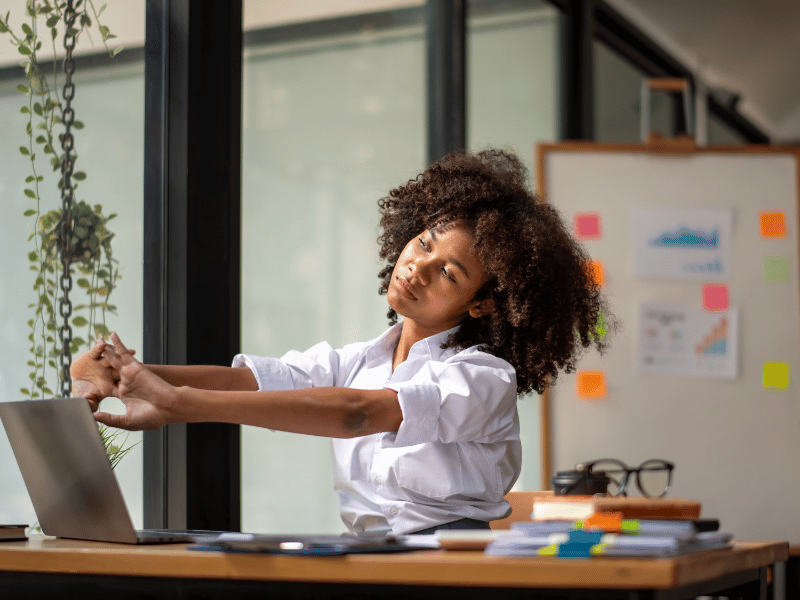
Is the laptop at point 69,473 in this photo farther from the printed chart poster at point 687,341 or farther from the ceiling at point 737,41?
the ceiling at point 737,41

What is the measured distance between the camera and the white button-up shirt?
1.20 metres

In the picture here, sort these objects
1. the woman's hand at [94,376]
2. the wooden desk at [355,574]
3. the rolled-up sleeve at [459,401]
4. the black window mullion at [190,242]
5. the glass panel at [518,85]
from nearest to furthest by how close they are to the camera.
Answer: the wooden desk at [355,574] < the rolled-up sleeve at [459,401] < the woman's hand at [94,376] < the black window mullion at [190,242] < the glass panel at [518,85]

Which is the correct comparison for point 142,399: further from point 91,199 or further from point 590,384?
point 590,384

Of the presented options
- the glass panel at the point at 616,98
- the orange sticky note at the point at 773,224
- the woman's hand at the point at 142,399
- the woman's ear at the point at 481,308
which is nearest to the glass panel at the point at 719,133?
the glass panel at the point at 616,98

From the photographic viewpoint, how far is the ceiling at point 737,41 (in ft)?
13.2

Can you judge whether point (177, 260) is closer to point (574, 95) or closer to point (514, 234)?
point (514, 234)

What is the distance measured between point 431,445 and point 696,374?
169 centimetres

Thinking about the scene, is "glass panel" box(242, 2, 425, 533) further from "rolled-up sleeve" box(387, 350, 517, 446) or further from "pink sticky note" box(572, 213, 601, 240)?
"rolled-up sleeve" box(387, 350, 517, 446)

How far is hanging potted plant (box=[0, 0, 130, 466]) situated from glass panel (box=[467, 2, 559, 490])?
1577 millimetres

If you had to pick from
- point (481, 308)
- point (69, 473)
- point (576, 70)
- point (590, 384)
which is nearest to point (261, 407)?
point (69, 473)

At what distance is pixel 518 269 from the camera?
4.56ft

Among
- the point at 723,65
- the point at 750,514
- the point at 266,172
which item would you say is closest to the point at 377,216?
the point at 266,172

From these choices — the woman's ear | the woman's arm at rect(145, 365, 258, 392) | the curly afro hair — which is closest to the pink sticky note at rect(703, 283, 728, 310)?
the curly afro hair

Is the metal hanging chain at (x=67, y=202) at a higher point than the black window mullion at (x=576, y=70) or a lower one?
lower
